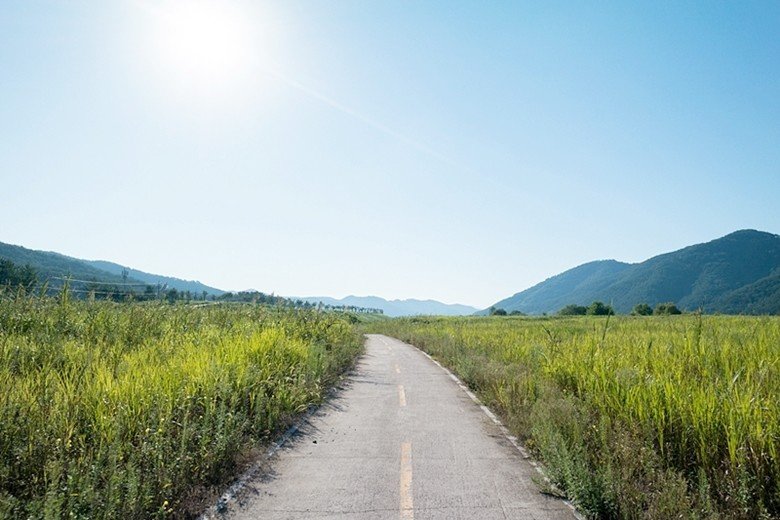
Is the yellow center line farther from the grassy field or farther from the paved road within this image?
the grassy field

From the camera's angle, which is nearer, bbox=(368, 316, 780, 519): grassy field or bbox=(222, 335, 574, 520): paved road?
bbox=(368, 316, 780, 519): grassy field

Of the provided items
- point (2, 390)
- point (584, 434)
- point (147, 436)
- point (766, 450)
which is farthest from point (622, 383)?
point (2, 390)

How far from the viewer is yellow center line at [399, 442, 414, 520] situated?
4.78 metres

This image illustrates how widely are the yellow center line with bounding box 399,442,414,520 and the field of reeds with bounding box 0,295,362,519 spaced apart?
97.1 inches

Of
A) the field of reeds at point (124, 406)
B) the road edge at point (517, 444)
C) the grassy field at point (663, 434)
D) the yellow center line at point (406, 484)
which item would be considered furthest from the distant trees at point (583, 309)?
the yellow center line at point (406, 484)

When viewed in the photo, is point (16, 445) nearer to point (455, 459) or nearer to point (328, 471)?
point (328, 471)

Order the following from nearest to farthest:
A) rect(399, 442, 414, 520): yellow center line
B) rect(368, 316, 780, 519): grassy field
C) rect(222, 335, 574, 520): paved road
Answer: rect(368, 316, 780, 519): grassy field, rect(399, 442, 414, 520): yellow center line, rect(222, 335, 574, 520): paved road

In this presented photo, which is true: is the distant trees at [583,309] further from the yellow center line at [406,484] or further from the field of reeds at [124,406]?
the yellow center line at [406,484]

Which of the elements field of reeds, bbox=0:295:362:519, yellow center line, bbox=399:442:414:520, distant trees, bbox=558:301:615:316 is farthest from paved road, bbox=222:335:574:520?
distant trees, bbox=558:301:615:316

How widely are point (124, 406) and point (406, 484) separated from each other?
4073 millimetres

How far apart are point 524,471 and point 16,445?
6.56 metres

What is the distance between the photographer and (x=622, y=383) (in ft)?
25.3

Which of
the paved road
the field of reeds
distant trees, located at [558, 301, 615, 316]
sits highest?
distant trees, located at [558, 301, 615, 316]

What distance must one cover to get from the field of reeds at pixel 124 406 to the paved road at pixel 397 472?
2.53 ft
